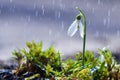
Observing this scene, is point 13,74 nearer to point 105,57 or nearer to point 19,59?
point 19,59

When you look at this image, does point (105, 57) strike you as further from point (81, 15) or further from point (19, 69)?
point (19, 69)

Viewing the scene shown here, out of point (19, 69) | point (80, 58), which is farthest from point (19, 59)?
point (80, 58)

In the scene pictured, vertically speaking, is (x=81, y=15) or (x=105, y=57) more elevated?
(x=81, y=15)

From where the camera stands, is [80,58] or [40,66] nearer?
[40,66]

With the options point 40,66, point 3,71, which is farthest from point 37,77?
point 3,71

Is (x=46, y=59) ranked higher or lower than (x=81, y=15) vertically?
lower

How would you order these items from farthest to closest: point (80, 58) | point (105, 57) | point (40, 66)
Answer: point (80, 58), point (40, 66), point (105, 57)

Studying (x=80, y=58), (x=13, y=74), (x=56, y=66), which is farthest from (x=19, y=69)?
(x=80, y=58)

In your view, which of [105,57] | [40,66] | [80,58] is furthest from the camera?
[80,58]
